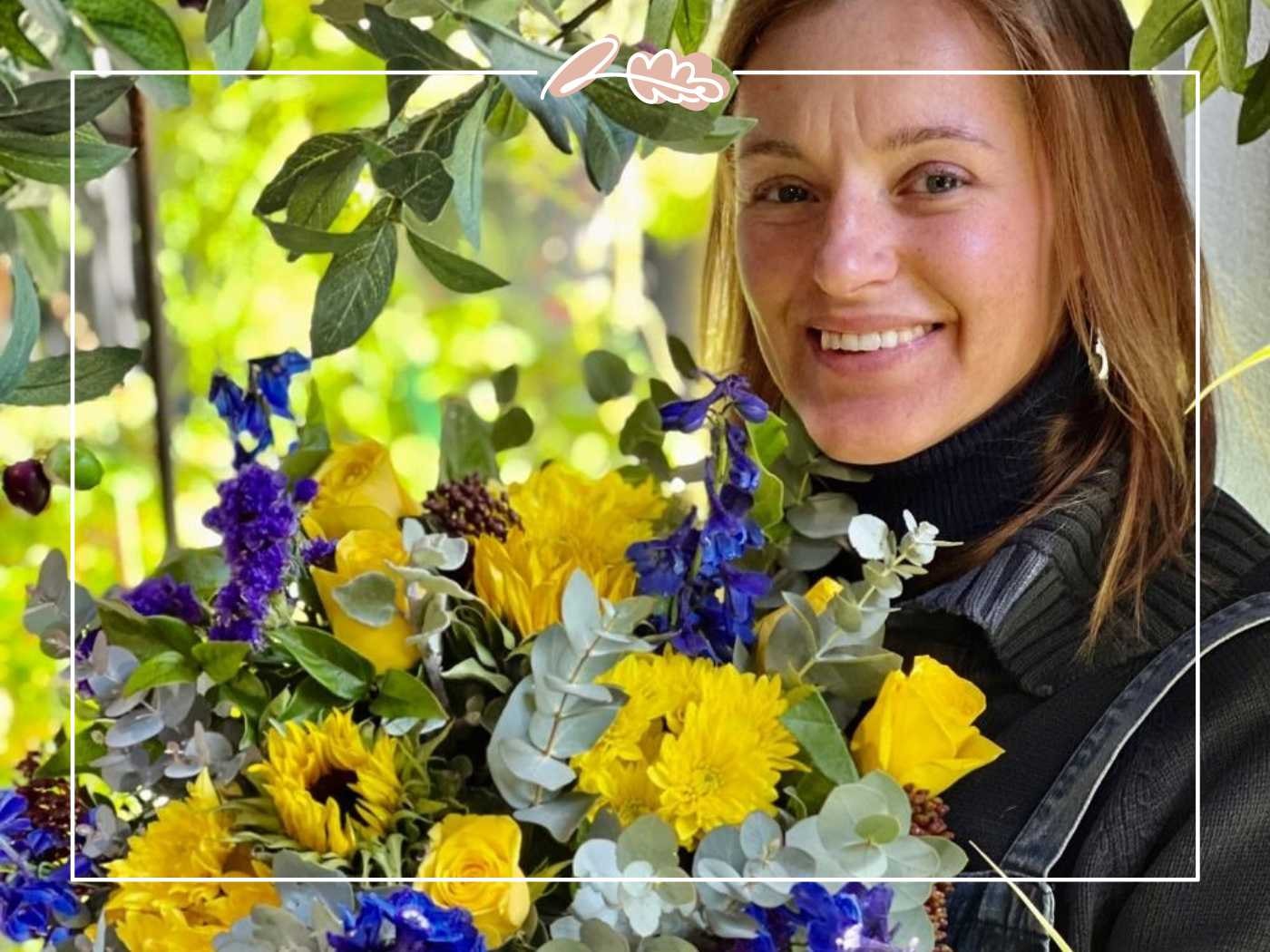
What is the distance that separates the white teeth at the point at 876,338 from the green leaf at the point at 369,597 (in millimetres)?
197

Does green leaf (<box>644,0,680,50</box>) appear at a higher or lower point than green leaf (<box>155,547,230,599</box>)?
higher

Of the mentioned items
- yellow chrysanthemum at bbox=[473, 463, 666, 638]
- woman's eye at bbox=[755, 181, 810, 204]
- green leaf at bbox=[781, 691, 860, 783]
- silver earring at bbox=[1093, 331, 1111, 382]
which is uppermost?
woman's eye at bbox=[755, 181, 810, 204]

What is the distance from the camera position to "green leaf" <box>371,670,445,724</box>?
509 millimetres

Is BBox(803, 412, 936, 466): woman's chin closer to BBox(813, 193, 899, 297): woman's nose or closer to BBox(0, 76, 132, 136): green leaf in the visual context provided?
BBox(813, 193, 899, 297): woman's nose

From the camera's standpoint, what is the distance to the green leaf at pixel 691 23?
527mm

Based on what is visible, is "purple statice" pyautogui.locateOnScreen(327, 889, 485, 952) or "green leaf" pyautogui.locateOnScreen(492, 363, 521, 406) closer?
"purple statice" pyautogui.locateOnScreen(327, 889, 485, 952)

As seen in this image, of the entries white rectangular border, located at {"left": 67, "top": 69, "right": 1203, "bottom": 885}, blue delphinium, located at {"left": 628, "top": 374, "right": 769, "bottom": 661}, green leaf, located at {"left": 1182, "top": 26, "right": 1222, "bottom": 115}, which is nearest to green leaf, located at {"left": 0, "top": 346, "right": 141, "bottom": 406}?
white rectangular border, located at {"left": 67, "top": 69, "right": 1203, "bottom": 885}

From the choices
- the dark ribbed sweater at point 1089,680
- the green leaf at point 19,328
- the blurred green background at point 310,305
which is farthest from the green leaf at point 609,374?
the green leaf at point 19,328

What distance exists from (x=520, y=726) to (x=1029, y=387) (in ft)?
0.78

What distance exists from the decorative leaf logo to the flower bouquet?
107mm

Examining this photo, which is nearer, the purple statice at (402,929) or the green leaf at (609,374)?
the purple statice at (402,929)

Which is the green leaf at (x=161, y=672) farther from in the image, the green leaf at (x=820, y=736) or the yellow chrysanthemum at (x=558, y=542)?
the green leaf at (x=820, y=736)

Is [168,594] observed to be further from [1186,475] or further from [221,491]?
[1186,475]

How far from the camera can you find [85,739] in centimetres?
56
